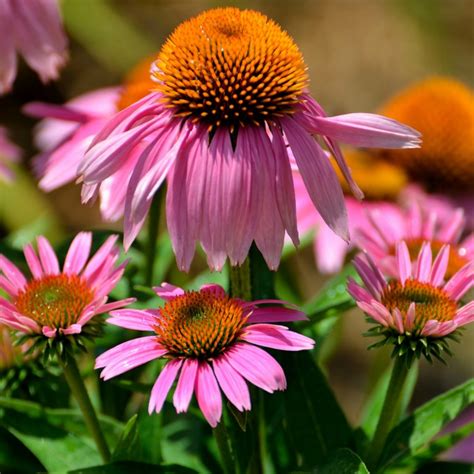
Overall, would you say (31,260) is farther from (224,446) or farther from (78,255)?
(224,446)

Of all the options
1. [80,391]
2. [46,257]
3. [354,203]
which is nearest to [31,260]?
[46,257]

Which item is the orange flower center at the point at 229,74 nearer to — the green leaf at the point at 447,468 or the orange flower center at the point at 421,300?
the orange flower center at the point at 421,300

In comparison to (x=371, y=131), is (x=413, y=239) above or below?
below

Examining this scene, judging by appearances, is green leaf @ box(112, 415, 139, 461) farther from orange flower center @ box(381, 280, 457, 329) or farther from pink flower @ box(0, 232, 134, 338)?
orange flower center @ box(381, 280, 457, 329)

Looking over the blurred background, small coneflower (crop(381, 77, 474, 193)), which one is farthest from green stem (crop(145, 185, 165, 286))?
the blurred background

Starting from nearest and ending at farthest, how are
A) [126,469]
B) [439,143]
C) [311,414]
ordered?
1. [126,469]
2. [311,414]
3. [439,143]

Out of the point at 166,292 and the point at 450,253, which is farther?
the point at 450,253
